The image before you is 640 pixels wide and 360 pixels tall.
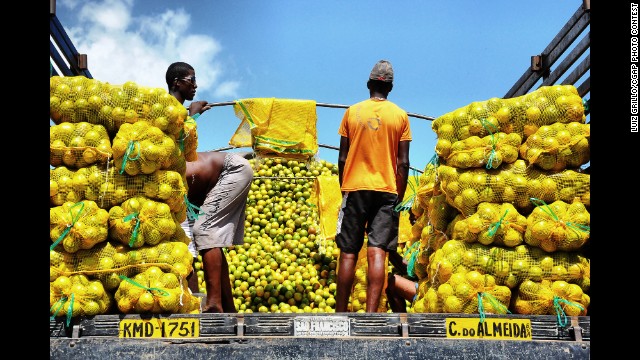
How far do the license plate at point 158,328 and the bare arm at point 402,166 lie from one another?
2132mm

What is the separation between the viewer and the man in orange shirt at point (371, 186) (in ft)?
14.7

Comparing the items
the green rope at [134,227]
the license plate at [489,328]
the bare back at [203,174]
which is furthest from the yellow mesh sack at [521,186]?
the bare back at [203,174]

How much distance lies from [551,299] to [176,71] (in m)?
3.42

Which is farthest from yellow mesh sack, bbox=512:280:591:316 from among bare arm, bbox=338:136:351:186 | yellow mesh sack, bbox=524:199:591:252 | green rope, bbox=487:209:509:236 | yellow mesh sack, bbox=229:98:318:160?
yellow mesh sack, bbox=229:98:318:160

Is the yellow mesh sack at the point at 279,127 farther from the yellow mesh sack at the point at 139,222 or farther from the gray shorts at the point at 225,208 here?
the yellow mesh sack at the point at 139,222

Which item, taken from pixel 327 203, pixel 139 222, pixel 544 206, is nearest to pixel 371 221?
pixel 544 206

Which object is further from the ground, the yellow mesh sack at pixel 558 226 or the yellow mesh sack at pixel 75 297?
the yellow mesh sack at pixel 558 226

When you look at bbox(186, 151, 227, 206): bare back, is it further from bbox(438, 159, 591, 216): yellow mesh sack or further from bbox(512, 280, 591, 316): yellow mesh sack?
bbox(512, 280, 591, 316): yellow mesh sack

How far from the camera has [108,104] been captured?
145 inches

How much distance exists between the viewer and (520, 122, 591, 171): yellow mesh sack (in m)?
3.76

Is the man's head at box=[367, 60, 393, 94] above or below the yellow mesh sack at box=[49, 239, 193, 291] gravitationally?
above

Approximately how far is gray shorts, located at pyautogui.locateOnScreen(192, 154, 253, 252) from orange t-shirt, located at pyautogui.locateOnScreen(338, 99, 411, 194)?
1.03m

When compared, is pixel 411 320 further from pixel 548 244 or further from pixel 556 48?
pixel 556 48

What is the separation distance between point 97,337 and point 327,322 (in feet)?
4.23
